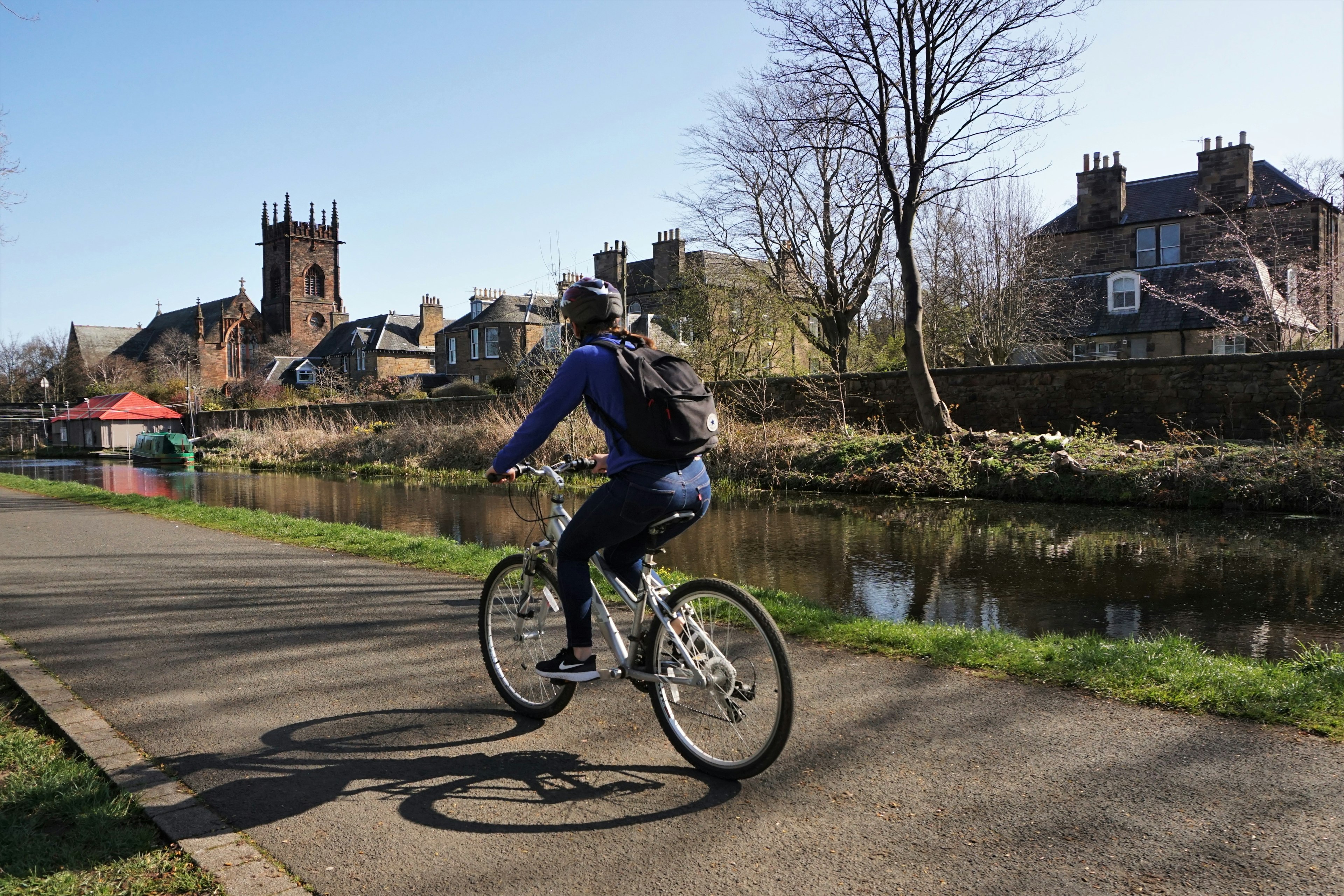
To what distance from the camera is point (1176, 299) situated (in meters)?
34.1

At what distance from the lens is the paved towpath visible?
120 inches

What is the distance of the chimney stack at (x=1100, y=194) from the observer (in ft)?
135

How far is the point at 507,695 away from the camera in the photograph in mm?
4758

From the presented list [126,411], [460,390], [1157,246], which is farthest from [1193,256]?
[126,411]

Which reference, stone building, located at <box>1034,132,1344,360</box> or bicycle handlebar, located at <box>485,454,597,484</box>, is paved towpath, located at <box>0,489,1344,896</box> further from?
stone building, located at <box>1034,132,1344,360</box>

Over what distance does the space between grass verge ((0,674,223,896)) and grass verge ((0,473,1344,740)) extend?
151 inches

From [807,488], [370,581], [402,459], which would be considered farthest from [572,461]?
[402,459]

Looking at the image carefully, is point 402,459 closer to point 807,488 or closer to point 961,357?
point 807,488

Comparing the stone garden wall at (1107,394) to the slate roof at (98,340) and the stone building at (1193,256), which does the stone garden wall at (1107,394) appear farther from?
the slate roof at (98,340)

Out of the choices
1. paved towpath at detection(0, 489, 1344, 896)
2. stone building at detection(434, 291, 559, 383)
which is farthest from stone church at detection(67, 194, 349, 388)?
paved towpath at detection(0, 489, 1344, 896)

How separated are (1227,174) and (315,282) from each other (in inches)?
3358

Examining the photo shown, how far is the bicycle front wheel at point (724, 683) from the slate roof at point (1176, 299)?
107ft

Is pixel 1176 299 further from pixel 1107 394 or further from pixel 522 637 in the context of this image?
pixel 522 637

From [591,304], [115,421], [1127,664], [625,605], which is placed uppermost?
[115,421]
